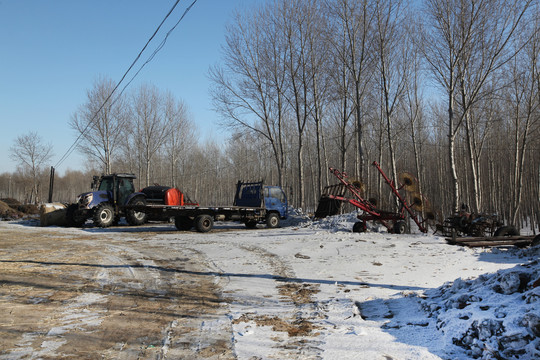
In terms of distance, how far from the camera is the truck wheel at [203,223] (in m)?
16.5

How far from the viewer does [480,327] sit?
3969 millimetres

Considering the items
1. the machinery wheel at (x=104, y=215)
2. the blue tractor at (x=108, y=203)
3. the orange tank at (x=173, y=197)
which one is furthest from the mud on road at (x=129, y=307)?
the orange tank at (x=173, y=197)

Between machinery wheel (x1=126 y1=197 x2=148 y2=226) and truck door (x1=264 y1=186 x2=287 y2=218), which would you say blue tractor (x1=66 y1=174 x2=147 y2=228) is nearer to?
machinery wheel (x1=126 y1=197 x2=148 y2=226)

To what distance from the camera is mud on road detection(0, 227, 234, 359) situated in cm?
405

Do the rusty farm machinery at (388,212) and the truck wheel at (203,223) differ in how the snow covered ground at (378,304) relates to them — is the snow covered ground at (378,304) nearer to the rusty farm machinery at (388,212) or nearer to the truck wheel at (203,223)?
the rusty farm machinery at (388,212)

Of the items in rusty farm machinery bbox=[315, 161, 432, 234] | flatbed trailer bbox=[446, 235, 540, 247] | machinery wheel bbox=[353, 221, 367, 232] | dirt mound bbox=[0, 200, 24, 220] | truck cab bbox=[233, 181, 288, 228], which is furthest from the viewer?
dirt mound bbox=[0, 200, 24, 220]

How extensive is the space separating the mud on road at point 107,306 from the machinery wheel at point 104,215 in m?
7.55

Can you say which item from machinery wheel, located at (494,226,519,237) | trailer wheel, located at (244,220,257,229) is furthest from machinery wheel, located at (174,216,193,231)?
machinery wheel, located at (494,226,519,237)

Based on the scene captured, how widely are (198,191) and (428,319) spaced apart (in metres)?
57.9

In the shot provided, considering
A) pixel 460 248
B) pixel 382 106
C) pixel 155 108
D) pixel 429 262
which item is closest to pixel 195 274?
pixel 429 262

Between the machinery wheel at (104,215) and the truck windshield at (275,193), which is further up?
the truck windshield at (275,193)

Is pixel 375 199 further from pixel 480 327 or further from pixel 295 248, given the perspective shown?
pixel 480 327

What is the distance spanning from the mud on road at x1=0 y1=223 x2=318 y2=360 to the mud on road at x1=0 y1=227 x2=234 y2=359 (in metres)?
0.01


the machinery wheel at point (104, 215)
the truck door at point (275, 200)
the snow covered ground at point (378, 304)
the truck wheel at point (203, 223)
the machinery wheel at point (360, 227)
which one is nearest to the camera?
the snow covered ground at point (378, 304)
